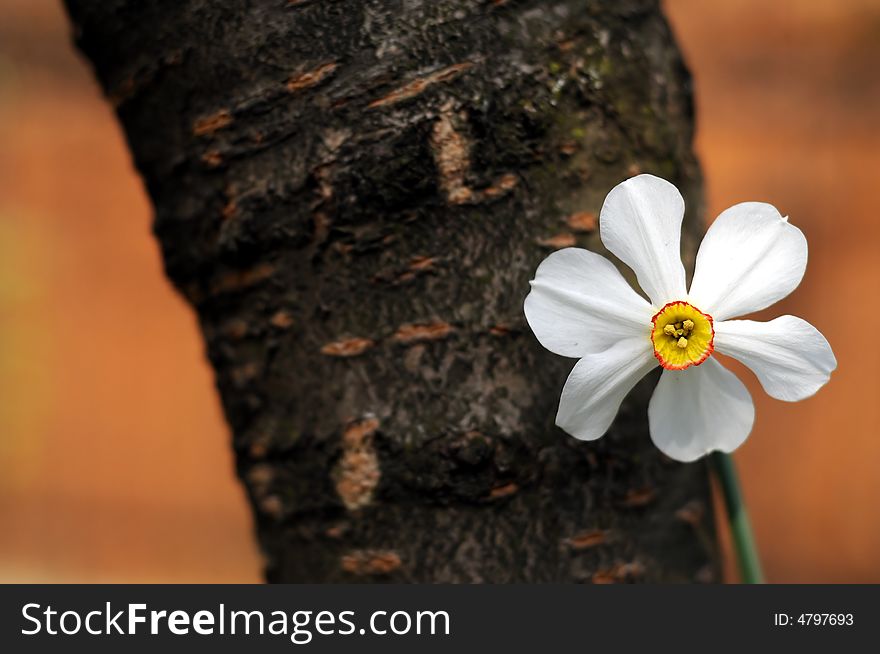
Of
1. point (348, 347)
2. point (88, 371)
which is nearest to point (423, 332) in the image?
point (348, 347)

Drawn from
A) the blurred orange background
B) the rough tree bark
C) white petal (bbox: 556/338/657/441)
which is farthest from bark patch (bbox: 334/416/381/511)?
the blurred orange background

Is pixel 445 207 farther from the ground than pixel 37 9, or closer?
closer

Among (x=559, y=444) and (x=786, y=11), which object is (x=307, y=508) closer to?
(x=559, y=444)

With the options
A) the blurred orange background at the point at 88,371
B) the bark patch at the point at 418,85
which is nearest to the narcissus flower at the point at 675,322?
the bark patch at the point at 418,85

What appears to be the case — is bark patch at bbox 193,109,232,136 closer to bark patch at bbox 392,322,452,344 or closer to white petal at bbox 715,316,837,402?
bark patch at bbox 392,322,452,344

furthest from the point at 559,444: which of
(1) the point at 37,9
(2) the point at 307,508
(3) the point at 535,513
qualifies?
(1) the point at 37,9

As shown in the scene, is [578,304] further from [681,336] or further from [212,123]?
[212,123]

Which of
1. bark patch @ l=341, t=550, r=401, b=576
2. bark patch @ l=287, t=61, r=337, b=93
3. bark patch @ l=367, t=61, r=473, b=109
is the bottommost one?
bark patch @ l=341, t=550, r=401, b=576
